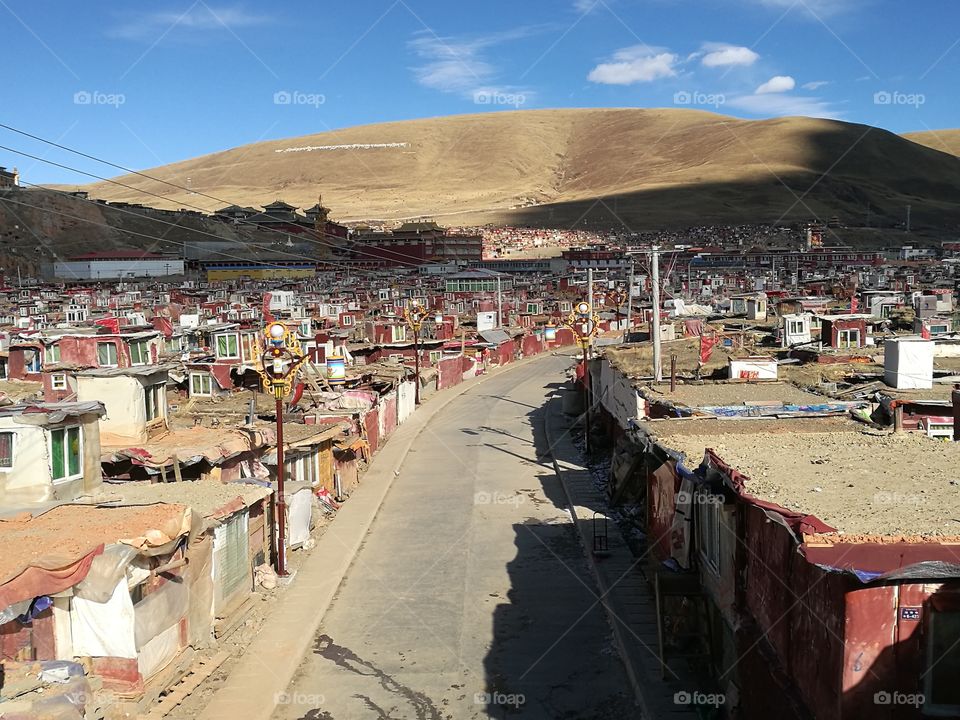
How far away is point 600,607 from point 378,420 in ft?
51.6

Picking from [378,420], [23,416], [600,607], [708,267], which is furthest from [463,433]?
[708,267]

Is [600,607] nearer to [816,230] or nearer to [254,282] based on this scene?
[254,282]

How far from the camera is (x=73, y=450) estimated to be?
48.2ft

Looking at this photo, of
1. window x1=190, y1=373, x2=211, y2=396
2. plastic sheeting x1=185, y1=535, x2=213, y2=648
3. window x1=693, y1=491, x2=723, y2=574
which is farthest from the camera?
window x1=190, y1=373, x2=211, y2=396

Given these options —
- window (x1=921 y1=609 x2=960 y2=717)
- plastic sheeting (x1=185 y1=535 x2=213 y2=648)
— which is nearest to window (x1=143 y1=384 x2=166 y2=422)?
plastic sheeting (x1=185 y1=535 x2=213 y2=648)

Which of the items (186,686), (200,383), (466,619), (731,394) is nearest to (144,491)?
(186,686)

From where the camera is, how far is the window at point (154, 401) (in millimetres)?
19172

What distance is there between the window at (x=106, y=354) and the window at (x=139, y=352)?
0.51 metres

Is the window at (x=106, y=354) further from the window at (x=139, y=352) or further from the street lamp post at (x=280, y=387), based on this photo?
the street lamp post at (x=280, y=387)

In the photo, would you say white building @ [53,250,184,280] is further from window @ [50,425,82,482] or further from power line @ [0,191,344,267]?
window @ [50,425,82,482]

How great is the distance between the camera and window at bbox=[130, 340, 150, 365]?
91.5ft

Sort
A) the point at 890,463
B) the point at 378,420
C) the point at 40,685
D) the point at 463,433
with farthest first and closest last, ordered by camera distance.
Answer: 1. the point at 463,433
2. the point at 378,420
3. the point at 890,463
4. the point at 40,685

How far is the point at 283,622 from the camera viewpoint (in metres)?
15.2

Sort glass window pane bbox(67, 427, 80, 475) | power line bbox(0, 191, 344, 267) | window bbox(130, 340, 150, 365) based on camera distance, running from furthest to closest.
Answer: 1. power line bbox(0, 191, 344, 267)
2. window bbox(130, 340, 150, 365)
3. glass window pane bbox(67, 427, 80, 475)
